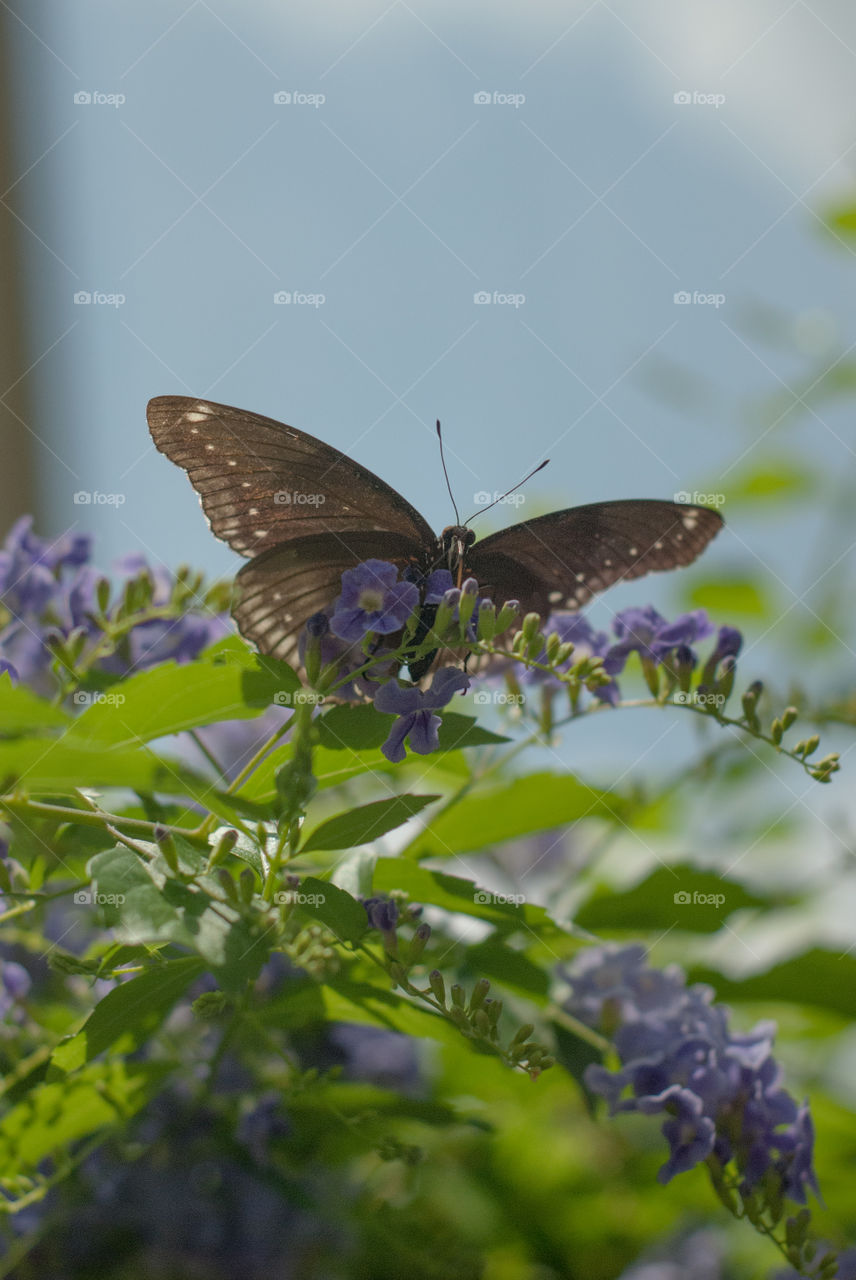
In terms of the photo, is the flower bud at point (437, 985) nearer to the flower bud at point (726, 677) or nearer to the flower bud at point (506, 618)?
the flower bud at point (506, 618)

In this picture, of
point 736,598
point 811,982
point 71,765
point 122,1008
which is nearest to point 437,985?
point 122,1008

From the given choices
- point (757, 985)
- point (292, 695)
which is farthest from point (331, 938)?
point (757, 985)

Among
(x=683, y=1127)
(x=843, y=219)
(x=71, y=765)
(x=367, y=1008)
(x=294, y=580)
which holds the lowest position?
(x=683, y=1127)

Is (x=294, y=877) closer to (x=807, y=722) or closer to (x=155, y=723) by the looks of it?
(x=155, y=723)

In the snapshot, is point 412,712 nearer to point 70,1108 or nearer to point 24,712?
point 24,712

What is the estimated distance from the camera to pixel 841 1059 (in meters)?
1.57

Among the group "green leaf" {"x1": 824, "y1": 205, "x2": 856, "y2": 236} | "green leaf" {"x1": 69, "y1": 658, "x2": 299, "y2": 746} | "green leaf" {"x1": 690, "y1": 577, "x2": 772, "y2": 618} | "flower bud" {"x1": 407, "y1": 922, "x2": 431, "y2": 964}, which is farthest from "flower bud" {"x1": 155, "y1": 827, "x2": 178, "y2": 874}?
"green leaf" {"x1": 824, "y1": 205, "x2": 856, "y2": 236}

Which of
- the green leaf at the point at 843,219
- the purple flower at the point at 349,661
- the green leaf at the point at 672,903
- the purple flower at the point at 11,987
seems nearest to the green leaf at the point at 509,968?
the green leaf at the point at 672,903

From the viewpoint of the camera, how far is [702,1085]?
0.96 metres

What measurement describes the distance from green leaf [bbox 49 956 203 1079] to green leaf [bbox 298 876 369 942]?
0.32 ft

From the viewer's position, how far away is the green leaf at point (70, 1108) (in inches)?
37.2

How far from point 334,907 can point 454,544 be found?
17.1 inches

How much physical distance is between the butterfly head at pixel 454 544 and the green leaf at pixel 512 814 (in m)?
0.23

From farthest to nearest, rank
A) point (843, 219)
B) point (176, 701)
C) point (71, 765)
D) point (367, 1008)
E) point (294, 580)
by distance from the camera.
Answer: point (843, 219) < point (294, 580) < point (367, 1008) < point (176, 701) < point (71, 765)
